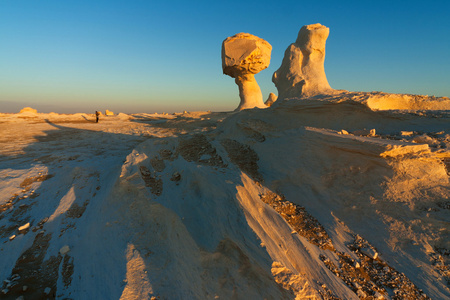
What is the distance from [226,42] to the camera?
653 inches

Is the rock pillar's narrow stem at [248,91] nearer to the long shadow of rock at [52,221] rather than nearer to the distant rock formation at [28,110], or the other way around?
the long shadow of rock at [52,221]

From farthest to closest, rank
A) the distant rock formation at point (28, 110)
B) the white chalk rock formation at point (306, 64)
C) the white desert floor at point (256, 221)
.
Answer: the distant rock formation at point (28, 110), the white chalk rock formation at point (306, 64), the white desert floor at point (256, 221)

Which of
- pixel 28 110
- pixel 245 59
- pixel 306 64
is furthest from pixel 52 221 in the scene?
pixel 28 110

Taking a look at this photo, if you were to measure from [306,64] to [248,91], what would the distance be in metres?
8.31

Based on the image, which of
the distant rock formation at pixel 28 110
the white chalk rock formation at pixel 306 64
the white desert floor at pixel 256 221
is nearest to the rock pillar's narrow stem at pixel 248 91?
the white chalk rock formation at pixel 306 64

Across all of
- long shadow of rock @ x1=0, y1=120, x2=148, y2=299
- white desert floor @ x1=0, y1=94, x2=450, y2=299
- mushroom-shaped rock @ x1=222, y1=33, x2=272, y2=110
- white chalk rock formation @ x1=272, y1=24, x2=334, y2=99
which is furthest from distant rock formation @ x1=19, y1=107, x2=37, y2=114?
white chalk rock formation @ x1=272, y1=24, x2=334, y2=99

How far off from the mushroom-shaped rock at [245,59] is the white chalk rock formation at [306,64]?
5.93m

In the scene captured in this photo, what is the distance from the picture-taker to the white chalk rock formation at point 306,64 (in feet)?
34.7

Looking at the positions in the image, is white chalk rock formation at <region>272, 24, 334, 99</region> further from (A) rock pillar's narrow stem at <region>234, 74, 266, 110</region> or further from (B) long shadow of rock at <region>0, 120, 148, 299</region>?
(B) long shadow of rock at <region>0, 120, 148, 299</region>

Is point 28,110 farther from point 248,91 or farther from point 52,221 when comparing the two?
point 52,221

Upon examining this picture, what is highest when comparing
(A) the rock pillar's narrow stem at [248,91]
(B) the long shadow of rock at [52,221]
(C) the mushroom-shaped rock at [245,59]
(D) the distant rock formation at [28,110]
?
(C) the mushroom-shaped rock at [245,59]

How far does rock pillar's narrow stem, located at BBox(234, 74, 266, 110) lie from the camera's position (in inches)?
738

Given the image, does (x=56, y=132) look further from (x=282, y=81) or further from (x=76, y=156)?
(x=282, y=81)

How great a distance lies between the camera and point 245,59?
54.7ft
